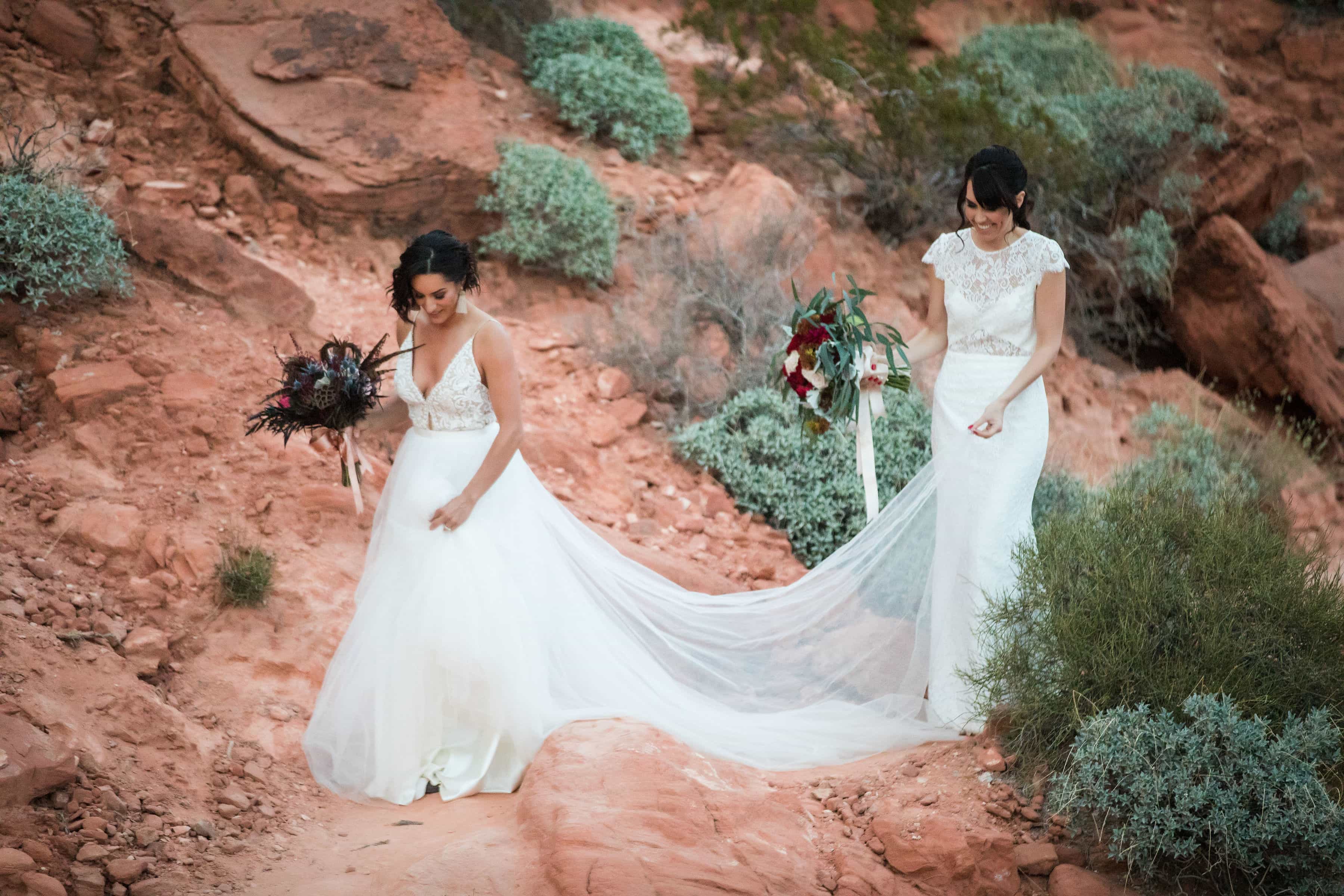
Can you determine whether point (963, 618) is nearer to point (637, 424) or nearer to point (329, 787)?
point (329, 787)

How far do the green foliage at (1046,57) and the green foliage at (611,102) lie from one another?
144 inches

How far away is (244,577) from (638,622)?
1966 mm

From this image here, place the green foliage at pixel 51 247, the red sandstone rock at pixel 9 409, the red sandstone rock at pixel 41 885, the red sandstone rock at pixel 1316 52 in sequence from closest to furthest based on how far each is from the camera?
the red sandstone rock at pixel 41 885
the red sandstone rock at pixel 9 409
the green foliage at pixel 51 247
the red sandstone rock at pixel 1316 52

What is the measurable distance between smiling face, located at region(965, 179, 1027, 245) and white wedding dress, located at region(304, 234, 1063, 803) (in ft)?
0.38

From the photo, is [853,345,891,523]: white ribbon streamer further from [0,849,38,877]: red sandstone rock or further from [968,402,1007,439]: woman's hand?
[0,849,38,877]: red sandstone rock

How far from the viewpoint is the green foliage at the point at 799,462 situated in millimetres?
7160

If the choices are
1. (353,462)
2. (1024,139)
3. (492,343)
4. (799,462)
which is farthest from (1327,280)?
(353,462)

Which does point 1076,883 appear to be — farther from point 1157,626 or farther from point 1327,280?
point 1327,280

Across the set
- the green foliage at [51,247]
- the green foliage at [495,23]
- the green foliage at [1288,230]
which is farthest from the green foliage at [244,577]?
the green foliage at [1288,230]

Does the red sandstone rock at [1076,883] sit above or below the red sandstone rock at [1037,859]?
above

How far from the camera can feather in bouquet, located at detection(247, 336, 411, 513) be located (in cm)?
426

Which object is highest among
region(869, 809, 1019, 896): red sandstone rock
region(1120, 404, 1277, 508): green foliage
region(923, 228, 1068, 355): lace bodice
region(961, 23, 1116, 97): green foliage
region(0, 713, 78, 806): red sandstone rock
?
region(923, 228, 1068, 355): lace bodice

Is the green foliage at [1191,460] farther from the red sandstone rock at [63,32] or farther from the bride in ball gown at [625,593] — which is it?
the red sandstone rock at [63,32]

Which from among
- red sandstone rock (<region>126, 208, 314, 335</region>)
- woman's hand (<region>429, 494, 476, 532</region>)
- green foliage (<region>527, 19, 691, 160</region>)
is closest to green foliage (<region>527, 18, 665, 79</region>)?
green foliage (<region>527, 19, 691, 160</region>)
